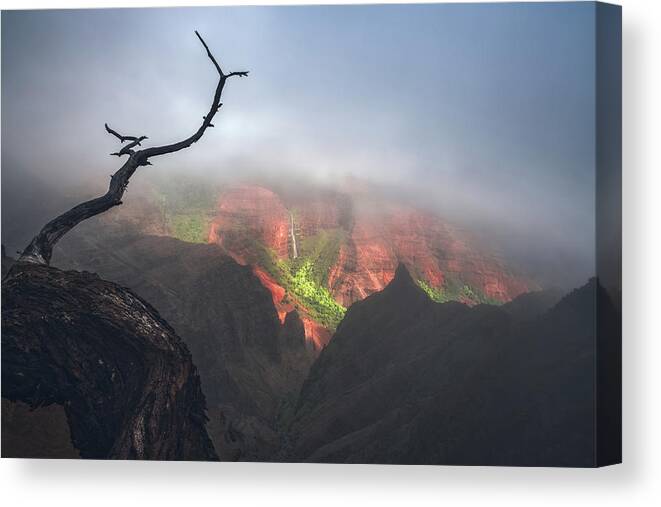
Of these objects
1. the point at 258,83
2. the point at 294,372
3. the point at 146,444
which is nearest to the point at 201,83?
the point at 258,83

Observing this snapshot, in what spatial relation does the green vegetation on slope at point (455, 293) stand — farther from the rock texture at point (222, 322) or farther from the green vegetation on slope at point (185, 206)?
the green vegetation on slope at point (185, 206)

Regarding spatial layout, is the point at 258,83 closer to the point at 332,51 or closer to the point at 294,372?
the point at 332,51

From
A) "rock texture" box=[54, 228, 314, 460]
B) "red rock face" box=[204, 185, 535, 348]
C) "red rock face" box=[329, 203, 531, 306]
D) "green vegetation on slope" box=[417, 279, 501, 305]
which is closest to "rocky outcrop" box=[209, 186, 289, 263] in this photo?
"red rock face" box=[204, 185, 535, 348]

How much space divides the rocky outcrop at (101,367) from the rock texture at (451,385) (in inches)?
32.0

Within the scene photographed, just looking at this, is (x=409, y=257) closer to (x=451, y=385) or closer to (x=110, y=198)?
(x=451, y=385)

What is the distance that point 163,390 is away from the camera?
638 centimetres

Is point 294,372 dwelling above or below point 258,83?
below

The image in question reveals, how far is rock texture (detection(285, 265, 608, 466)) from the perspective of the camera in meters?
6.04

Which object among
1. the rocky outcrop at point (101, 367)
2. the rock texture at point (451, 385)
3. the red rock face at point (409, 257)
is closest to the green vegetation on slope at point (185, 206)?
the rocky outcrop at point (101, 367)

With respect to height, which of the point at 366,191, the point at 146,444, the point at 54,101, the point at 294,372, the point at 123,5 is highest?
the point at 123,5

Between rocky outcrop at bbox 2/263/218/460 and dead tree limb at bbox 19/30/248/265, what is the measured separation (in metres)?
0.13

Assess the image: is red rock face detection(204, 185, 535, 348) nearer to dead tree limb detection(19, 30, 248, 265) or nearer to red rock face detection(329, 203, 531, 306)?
red rock face detection(329, 203, 531, 306)

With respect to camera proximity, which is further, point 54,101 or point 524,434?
point 54,101

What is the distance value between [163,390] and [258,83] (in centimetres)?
216
